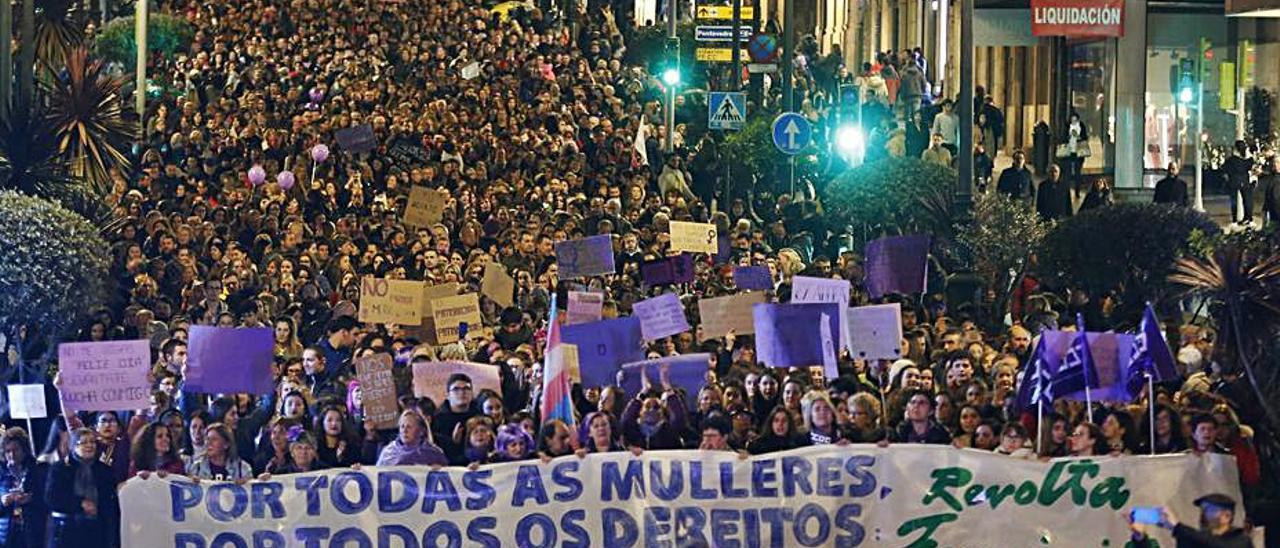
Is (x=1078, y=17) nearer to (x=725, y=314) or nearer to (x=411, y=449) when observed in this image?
(x=725, y=314)

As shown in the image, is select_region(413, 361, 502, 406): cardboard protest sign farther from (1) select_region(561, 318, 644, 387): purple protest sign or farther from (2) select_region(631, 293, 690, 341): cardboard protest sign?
(2) select_region(631, 293, 690, 341): cardboard protest sign

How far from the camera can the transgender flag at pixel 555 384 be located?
47.5 ft

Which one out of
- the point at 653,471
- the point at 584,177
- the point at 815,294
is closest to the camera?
the point at 653,471

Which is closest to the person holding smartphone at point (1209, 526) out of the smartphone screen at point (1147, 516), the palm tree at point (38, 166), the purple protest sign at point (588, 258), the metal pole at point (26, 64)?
the smartphone screen at point (1147, 516)

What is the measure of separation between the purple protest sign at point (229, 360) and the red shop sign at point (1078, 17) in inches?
709

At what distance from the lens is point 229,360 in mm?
15281

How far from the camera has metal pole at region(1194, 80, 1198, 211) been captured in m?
35.8

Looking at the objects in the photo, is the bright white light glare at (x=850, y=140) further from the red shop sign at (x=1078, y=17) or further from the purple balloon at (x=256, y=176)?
the purple balloon at (x=256, y=176)

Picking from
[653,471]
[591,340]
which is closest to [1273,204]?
[591,340]

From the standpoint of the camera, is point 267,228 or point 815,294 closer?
point 815,294

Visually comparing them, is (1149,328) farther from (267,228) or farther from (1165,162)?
(1165,162)

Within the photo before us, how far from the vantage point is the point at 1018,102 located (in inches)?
1811

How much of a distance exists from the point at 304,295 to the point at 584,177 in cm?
932

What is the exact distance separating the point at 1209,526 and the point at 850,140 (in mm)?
22005
